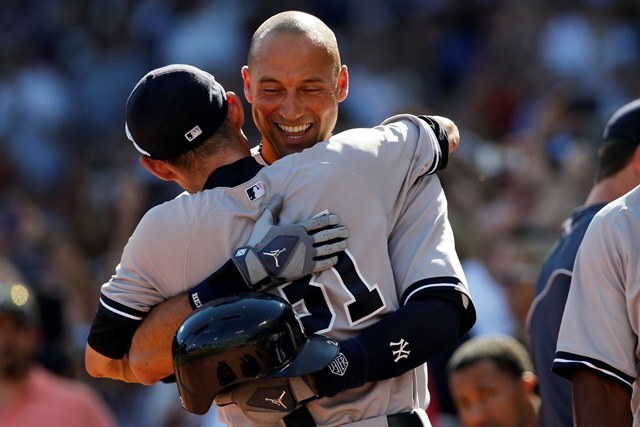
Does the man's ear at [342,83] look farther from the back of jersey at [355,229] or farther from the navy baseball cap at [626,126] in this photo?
the navy baseball cap at [626,126]

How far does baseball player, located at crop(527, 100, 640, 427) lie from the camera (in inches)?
170

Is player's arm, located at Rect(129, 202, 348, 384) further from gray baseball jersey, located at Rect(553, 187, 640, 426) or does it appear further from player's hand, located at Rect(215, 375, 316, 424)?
gray baseball jersey, located at Rect(553, 187, 640, 426)

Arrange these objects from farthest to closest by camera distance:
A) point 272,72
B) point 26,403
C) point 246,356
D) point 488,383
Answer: point 26,403 → point 488,383 → point 272,72 → point 246,356

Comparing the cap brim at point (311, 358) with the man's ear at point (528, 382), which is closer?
the cap brim at point (311, 358)

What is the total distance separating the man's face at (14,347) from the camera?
263 inches

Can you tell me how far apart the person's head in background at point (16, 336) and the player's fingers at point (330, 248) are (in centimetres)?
385

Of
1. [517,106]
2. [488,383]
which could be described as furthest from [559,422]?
[517,106]

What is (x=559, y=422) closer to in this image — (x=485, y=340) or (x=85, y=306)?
(x=485, y=340)

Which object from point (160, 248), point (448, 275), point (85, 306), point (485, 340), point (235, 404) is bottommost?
point (85, 306)

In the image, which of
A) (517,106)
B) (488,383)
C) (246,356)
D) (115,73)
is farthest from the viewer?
(115,73)

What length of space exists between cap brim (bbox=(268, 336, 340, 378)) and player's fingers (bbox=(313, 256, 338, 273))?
7.4 inches

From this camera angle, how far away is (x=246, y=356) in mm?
3049

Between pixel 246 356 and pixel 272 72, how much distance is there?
3.05 feet

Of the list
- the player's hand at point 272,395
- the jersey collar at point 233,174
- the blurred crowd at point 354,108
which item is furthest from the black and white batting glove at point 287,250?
the blurred crowd at point 354,108
